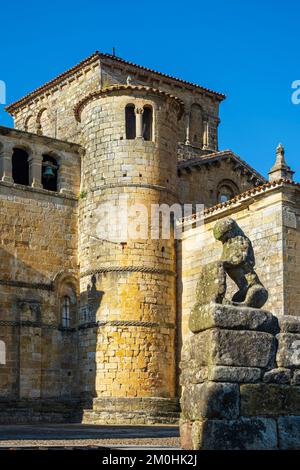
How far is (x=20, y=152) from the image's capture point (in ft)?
94.2

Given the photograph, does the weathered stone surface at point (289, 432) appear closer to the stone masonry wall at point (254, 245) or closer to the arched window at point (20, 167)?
the stone masonry wall at point (254, 245)

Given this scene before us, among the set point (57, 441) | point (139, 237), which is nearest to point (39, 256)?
point (139, 237)

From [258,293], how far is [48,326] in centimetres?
1779

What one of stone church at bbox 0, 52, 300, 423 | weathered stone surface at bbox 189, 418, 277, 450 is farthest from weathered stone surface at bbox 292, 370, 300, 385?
stone church at bbox 0, 52, 300, 423

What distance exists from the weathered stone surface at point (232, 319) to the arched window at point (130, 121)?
1830cm

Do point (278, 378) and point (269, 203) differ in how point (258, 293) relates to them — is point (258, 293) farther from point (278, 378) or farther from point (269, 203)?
point (269, 203)

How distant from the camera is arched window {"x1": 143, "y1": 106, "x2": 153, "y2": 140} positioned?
28.2 m

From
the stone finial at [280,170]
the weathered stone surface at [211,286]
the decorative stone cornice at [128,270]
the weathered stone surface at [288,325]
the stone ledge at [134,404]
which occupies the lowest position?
the stone ledge at [134,404]

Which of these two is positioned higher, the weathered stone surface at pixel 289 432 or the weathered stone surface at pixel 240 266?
the weathered stone surface at pixel 240 266

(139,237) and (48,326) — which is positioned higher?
(139,237)

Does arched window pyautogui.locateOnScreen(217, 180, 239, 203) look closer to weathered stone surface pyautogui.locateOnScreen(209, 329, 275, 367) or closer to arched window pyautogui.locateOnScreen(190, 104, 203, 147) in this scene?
arched window pyautogui.locateOnScreen(190, 104, 203, 147)

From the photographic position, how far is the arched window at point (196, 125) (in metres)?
35.3

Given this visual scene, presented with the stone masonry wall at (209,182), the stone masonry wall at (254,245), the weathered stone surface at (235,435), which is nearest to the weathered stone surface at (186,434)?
the weathered stone surface at (235,435)
